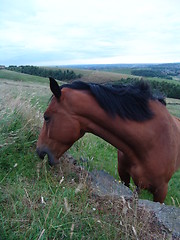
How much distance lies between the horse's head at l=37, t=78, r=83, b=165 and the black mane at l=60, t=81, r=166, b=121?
0.22 m

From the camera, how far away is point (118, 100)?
278cm

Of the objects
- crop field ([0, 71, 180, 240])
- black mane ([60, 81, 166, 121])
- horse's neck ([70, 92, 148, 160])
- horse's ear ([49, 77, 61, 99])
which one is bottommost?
crop field ([0, 71, 180, 240])

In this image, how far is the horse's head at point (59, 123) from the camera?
8.95 feet

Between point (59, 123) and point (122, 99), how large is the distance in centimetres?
85

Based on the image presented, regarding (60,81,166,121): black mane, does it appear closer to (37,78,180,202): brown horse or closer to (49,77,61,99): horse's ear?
(37,78,180,202): brown horse

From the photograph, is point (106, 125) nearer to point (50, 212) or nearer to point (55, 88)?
point (55, 88)

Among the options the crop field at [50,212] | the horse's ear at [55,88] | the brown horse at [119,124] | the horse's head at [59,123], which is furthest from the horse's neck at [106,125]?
the crop field at [50,212]

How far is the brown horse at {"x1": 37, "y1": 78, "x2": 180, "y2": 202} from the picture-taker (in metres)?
2.75

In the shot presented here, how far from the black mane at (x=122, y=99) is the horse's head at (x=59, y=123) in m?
0.22

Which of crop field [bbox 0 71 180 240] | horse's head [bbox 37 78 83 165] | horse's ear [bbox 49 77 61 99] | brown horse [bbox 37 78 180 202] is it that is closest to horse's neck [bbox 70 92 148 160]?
brown horse [bbox 37 78 180 202]

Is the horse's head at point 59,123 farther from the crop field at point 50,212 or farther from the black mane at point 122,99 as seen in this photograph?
the crop field at point 50,212

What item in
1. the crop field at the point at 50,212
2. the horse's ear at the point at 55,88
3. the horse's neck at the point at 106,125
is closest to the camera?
the crop field at the point at 50,212

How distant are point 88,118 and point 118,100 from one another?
1.45ft

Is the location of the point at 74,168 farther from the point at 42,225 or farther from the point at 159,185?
the point at 42,225
